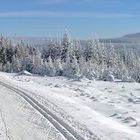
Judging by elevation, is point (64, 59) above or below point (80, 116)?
below

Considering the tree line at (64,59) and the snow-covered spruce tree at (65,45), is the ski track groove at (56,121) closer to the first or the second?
the tree line at (64,59)

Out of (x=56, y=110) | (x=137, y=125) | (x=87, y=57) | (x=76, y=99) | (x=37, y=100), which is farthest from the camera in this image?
(x=87, y=57)

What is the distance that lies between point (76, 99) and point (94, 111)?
5.74 metres

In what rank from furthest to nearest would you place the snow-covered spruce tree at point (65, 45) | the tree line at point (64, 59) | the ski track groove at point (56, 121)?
the snow-covered spruce tree at point (65, 45) → the tree line at point (64, 59) → the ski track groove at point (56, 121)

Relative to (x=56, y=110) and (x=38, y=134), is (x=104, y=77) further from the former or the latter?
(x=38, y=134)

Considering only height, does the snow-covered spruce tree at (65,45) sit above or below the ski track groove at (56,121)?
above

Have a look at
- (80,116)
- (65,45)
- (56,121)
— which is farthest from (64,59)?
(56,121)

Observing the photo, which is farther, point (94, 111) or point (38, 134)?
point (94, 111)

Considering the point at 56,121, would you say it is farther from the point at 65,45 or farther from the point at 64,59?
the point at 65,45

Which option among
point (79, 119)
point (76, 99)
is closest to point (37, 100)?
point (76, 99)

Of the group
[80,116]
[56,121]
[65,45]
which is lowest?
[80,116]

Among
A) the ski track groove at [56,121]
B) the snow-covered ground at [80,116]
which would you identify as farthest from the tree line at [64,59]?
the ski track groove at [56,121]

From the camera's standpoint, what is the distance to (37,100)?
86.3ft

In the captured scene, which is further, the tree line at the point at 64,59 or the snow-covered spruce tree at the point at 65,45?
the snow-covered spruce tree at the point at 65,45
